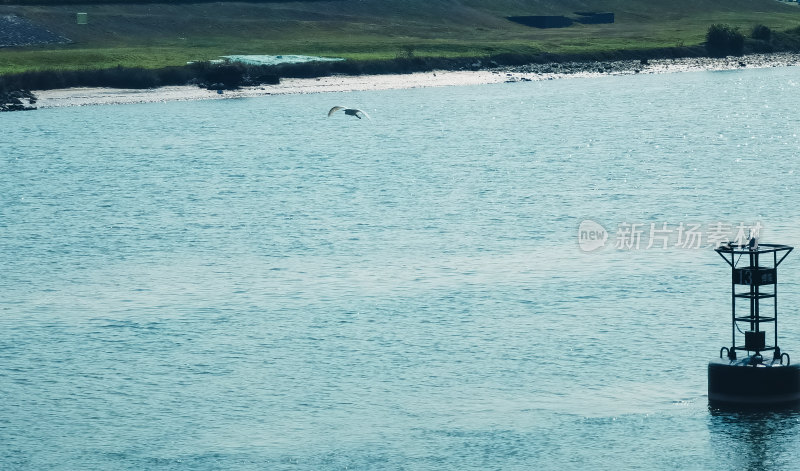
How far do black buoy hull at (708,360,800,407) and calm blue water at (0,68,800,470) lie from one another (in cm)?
85

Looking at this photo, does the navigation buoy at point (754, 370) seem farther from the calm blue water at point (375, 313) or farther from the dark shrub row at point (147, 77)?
the dark shrub row at point (147, 77)

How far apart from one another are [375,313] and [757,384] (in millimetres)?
19695

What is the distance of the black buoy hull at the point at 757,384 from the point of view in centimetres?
4272

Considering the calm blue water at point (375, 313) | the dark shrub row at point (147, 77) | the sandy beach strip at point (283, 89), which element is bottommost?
the calm blue water at point (375, 313)

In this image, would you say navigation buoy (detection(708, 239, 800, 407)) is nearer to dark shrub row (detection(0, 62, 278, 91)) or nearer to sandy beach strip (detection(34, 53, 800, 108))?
sandy beach strip (detection(34, 53, 800, 108))

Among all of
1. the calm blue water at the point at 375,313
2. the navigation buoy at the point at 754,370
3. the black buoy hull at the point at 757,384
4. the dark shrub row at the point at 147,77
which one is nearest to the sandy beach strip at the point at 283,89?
the dark shrub row at the point at 147,77

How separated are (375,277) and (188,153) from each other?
2760 inches

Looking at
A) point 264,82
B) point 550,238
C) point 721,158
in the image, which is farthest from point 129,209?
point 264,82

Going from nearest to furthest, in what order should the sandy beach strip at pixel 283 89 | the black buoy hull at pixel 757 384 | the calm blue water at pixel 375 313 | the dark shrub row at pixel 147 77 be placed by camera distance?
the calm blue water at pixel 375 313
the black buoy hull at pixel 757 384
the dark shrub row at pixel 147 77
the sandy beach strip at pixel 283 89

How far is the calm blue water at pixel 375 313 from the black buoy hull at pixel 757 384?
2.79 feet

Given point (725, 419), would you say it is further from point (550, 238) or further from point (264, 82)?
point (264, 82)

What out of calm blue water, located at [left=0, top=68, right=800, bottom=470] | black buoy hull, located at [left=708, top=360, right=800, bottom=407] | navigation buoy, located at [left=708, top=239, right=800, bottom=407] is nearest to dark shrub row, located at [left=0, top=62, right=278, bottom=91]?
calm blue water, located at [left=0, top=68, right=800, bottom=470]

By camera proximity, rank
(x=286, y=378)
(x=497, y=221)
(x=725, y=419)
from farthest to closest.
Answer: (x=497, y=221)
(x=286, y=378)
(x=725, y=419)

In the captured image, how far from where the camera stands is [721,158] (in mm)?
120000
